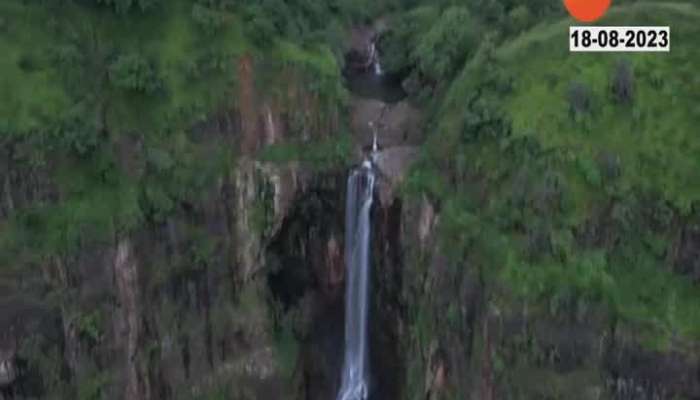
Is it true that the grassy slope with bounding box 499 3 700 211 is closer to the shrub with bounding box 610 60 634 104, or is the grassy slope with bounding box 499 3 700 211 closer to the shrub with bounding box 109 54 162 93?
the shrub with bounding box 610 60 634 104

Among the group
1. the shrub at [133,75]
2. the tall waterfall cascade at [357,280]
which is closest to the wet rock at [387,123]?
the tall waterfall cascade at [357,280]

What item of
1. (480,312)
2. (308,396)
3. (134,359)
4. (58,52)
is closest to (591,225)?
(480,312)

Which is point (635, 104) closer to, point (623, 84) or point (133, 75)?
point (623, 84)

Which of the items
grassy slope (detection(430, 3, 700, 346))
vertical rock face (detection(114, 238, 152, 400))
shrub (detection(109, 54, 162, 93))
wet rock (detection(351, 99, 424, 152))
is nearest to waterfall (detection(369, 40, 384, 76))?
wet rock (detection(351, 99, 424, 152))

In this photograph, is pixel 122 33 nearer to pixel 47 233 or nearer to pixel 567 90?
pixel 47 233

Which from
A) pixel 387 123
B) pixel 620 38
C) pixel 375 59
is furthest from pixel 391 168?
pixel 375 59

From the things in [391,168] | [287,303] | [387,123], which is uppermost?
[387,123]

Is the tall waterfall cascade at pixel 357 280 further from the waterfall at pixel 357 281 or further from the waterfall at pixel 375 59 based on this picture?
the waterfall at pixel 375 59
